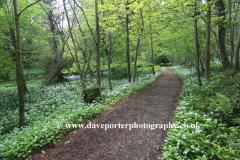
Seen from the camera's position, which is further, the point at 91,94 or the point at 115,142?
the point at 91,94

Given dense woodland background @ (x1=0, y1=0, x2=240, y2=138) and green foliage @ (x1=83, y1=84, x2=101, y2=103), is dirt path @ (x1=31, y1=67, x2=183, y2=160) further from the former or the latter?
dense woodland background @ (x1=0, y1=0, x2=240, y2=138)

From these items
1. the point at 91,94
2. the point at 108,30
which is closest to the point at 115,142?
the point at 91,94

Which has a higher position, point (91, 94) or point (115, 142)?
point (91, 94)

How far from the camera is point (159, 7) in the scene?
561 centimetres

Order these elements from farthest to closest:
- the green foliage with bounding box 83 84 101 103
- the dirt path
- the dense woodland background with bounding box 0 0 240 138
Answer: the green foliage with bounding box 83 84 101 103, the dense woodland background with bounding box 0 0 240 138, the dirt path

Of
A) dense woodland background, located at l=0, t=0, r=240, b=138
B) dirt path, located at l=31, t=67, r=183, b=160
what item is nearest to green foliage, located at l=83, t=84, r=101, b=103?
dense woodland background, located at l=0, t=0, r=240, b=138

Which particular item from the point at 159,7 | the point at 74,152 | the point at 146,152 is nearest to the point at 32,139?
the point at 74,152

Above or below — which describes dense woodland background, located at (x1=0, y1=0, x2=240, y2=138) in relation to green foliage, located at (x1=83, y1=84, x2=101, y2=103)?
above

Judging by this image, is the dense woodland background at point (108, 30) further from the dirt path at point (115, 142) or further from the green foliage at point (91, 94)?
the dirt path at point (115, 142)

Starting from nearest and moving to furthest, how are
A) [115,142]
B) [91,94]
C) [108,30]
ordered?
[115,142], [91,94], [108,30]

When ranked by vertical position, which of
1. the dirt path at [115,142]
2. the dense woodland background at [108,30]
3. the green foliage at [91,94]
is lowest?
the dirt path at [115,142]

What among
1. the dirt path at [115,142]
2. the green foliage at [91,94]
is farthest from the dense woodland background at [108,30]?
the dirt path at [115,142]

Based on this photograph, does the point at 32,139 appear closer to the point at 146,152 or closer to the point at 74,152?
the point at 74,152

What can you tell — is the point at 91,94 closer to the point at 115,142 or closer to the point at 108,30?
the point at 115,142
